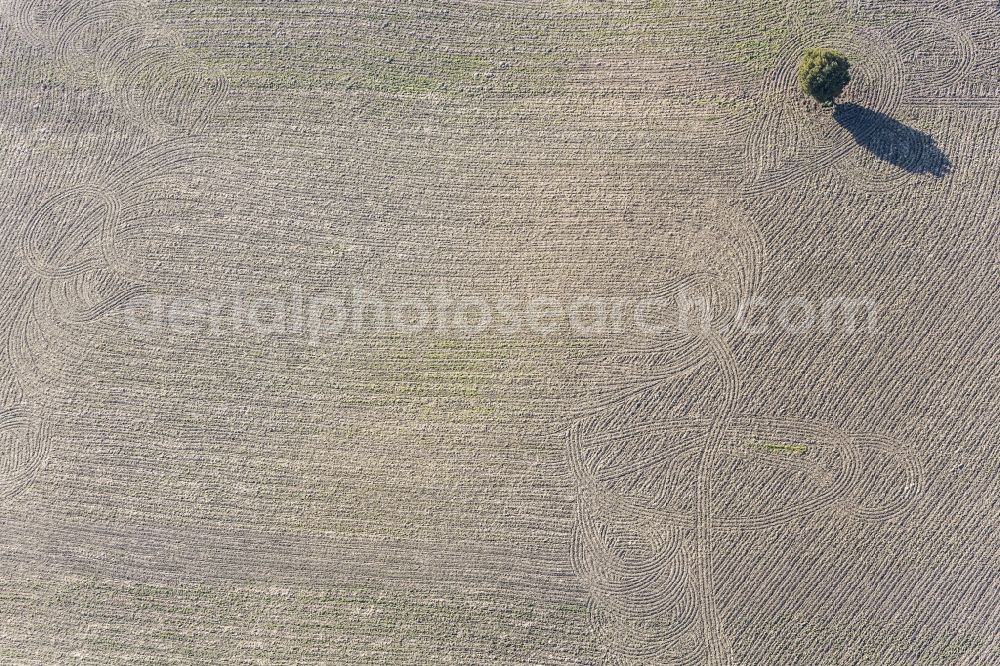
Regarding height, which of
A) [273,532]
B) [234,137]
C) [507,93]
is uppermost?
[507,93]

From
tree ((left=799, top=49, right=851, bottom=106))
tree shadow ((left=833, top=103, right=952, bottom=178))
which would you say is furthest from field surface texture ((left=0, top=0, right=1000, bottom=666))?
tree ((left=799, top=49, right=851, bottom=106))

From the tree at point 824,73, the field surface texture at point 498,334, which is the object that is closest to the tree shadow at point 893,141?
the field surface texture at point 498,334

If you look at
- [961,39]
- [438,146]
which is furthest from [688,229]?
[961,39]

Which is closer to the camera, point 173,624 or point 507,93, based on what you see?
point 173,624

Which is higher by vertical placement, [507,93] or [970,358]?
[507,93]

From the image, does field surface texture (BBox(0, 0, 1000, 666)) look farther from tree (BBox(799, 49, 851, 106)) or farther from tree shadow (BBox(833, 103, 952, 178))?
tree (BBox(799, 49, 851, 106))

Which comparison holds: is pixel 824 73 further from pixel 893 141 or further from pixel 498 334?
pixel 498 334

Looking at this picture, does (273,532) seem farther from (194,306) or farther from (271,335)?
(194,306)

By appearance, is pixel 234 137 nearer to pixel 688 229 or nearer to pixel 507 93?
pixel 507 93
